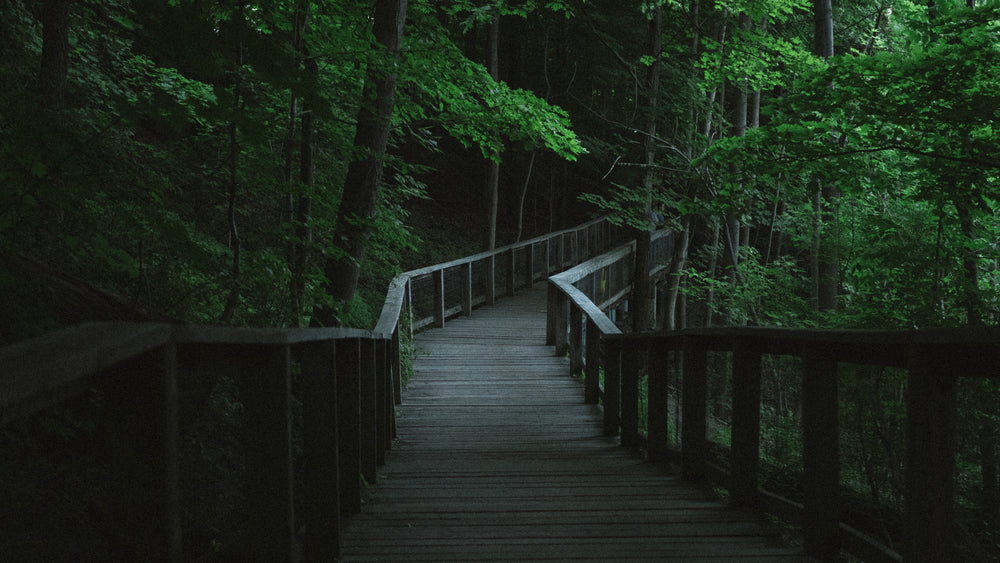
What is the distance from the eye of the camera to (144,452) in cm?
136

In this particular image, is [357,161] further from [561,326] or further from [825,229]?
[825,229]

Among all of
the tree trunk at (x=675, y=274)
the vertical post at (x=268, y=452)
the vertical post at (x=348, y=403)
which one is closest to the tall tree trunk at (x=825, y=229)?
the tree trunk at (x=675, y=274)

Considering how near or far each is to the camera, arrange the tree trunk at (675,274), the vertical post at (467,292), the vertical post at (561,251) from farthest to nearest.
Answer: the vertical post at (561,251)
the tree trunk at (675,274)
the vertical post at (467,292)

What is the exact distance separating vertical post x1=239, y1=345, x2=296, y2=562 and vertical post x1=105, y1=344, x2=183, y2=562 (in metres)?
0.74

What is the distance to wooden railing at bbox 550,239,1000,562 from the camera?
84.6 inches

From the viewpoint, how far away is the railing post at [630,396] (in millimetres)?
5909

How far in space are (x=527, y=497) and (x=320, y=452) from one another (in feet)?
5.39

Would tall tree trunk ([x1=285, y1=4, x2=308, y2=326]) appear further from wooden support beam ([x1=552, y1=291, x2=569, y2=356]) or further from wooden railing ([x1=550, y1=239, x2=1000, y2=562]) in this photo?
wooden support beam ([x1=552, y1=291, x2=569, y2=356])

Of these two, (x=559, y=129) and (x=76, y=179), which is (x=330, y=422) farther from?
(x=559, y=129)

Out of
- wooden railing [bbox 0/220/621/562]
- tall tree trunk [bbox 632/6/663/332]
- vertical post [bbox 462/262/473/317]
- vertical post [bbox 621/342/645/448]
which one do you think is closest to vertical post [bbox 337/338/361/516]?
wooden railing [bbox 0/220/621/562]

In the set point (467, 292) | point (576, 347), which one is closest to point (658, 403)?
point (576, 347)

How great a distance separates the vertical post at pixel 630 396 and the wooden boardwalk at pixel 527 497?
0.44ft

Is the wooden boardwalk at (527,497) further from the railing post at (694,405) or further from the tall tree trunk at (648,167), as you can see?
the tall tree trunk at (648,167)

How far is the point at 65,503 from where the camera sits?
3609mm
